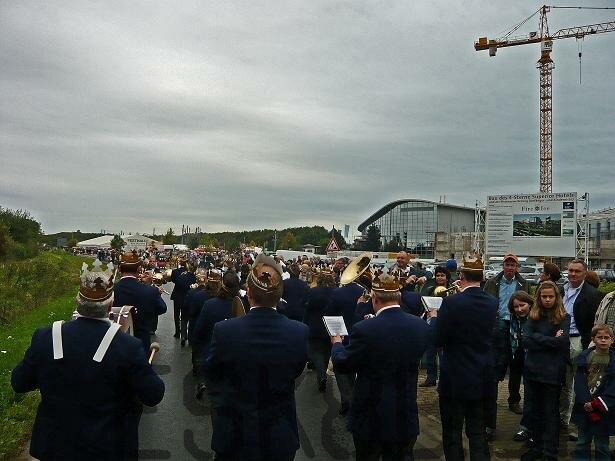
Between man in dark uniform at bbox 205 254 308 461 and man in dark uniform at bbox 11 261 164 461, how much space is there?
47 centimetres

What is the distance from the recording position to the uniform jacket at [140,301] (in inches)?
264

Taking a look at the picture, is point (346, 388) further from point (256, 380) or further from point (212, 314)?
point (256, 380)

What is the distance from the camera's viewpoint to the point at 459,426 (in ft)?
16.2

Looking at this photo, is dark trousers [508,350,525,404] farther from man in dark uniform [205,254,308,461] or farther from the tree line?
the tree line

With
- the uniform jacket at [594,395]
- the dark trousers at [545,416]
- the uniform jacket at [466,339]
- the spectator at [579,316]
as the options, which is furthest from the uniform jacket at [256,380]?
the spectator at [579,316]

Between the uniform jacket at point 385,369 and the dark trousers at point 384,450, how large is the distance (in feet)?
0.23

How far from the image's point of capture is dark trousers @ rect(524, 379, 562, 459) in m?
5.39

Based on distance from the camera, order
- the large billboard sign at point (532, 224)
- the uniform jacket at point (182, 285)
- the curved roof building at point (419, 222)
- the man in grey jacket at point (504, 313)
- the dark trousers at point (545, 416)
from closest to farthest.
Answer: the dark trousers at point (545, 416)
the man in grey jacket at point (504, 313)
the uniform jacket at point (182, 285)
the large billboard sign at point (532, 224)
the curved roof building at point (419, 222)

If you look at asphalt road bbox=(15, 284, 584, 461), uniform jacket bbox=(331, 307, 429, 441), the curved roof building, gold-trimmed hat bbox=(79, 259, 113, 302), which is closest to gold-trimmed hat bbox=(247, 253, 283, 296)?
uniform jacket bbox=(331, 307, 429, 441)

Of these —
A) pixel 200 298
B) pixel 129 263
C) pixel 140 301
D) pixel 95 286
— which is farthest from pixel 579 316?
pixel 95 286

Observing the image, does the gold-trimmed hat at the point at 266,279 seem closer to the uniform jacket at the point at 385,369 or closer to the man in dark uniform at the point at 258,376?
the man in dark uniform at the point at 258,376

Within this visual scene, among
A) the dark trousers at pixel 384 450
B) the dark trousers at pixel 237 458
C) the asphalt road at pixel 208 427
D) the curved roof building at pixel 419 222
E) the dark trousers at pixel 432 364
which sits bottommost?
the asphalt road at pixel 208 427

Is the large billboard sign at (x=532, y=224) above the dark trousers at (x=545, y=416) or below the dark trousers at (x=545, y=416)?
above

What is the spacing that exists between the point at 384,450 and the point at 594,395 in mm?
2450
